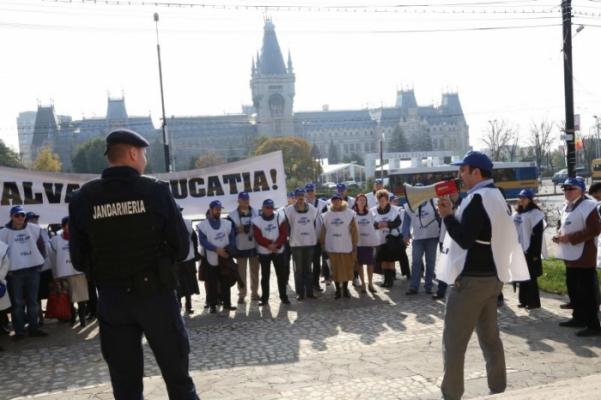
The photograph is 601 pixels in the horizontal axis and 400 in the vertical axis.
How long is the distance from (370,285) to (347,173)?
8334 cm

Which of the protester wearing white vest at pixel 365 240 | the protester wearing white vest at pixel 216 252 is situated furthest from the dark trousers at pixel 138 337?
the protester wearing white vest at pixel 365 240

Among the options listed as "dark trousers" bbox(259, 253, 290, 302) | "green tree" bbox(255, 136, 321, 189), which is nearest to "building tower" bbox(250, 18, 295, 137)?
"green tree" bbox(255, 136, 321, 189)

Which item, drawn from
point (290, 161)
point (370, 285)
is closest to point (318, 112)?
point (290, 161)

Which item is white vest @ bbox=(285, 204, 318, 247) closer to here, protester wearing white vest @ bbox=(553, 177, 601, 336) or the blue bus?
protester wearing white vest @ bbox=(553, 177, 601, 336)

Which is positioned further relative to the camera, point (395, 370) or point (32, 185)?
point (32, 185)

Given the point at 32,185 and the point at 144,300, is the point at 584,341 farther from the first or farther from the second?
the point at 32,185

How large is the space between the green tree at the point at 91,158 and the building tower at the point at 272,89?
199 feet

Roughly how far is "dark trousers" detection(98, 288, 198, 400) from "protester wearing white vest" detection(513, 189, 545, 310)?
6.05 metres

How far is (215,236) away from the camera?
9.07 m

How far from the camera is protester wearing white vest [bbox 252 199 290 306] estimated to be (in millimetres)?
9336

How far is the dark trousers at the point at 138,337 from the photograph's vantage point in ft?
10.2

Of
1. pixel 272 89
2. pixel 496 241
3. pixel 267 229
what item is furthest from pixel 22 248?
pixel 272 89

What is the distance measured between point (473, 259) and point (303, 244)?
19.0 ft

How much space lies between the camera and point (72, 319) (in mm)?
8633
